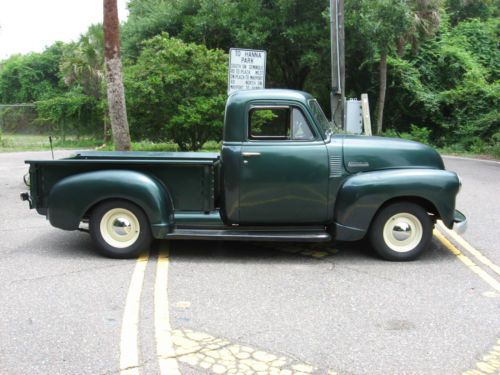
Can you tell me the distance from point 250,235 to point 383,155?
5.85ft

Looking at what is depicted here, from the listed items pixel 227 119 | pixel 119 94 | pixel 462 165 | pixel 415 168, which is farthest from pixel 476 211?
pixel 462 165

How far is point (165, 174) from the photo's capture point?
5891 mm

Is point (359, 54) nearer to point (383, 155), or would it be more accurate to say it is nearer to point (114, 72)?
point (114, 72)

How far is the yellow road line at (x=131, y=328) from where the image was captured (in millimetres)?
3514

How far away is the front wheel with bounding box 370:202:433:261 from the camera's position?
5.81 metres

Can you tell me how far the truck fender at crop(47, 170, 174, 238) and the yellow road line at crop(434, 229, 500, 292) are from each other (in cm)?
338

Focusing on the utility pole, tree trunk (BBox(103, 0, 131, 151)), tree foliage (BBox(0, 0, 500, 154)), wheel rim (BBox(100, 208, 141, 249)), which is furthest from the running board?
tree foliage (BBox(0, 0, 500, 154))

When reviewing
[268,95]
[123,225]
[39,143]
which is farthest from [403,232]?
[39,143]

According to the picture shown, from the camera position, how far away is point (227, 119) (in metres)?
5.97

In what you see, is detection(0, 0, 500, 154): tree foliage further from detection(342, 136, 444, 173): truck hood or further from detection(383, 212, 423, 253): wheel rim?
detection(383, 212, 423, 253): wheel rim

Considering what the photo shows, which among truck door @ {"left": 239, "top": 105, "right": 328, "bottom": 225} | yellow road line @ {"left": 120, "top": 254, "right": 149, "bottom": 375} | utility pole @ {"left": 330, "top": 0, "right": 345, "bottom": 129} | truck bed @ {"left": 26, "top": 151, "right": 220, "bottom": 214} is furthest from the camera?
utility pole @ {"left": 330, "top": 0, "right": 345, "bottom": 129}

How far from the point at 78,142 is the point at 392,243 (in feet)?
74.8

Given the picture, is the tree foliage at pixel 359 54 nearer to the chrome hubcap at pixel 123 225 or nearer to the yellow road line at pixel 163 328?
the chrome hubcap at pixel 123 225

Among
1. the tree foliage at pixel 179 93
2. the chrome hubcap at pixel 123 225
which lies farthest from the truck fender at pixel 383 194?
the tree foliage at pixel 179 93
